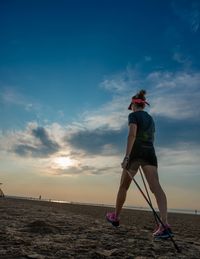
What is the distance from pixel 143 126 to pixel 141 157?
733 mm

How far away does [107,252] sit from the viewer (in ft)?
16.6

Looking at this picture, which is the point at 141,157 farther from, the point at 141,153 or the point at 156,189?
the point at 156,189

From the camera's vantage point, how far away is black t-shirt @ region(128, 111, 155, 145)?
25.4 ft

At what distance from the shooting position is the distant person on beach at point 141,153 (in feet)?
23.8

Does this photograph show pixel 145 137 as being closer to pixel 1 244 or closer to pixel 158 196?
pixel 158 196

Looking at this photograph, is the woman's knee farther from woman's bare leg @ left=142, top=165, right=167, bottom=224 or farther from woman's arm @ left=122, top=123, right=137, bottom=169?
woman's bare leg @ left=142, top=165, right=167, bottom=224

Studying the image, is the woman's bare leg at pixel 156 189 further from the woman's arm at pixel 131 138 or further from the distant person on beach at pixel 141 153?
the woman's arm at pixel 131 138

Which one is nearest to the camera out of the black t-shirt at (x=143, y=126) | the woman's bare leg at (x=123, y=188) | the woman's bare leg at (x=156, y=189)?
the woman's bare leg at (x=156, y=189)

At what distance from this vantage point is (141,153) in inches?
297

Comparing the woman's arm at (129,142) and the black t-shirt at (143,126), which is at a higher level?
the black t-shirt at (143,126)

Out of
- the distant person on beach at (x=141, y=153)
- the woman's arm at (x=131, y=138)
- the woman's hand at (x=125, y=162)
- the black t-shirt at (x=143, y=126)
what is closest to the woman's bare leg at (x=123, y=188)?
the distant person on beach at (x=141, y=153)

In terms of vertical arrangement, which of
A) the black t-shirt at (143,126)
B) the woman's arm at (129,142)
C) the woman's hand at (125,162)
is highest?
the black t-shirt at (143,126)

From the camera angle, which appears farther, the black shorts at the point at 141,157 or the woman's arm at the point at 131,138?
the woman's arm at the point at 131,138

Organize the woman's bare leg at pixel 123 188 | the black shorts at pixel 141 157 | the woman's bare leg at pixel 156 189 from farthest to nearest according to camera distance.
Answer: the woman's bare leg at pixel 123 188 < the black shorts at pixel 141 157 < the woman's bare leg at pixel 156 189
